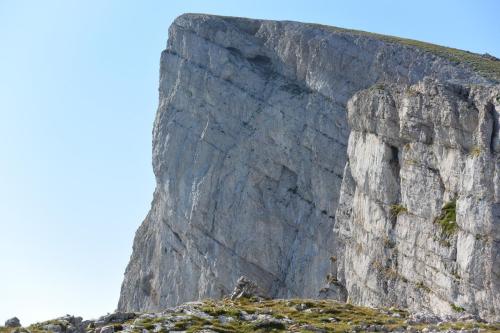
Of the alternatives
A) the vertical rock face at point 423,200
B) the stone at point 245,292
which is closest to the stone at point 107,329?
the stone at point 245,292

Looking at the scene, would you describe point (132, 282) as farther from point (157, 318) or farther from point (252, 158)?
point (157, 318)

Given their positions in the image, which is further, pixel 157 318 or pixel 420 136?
pixel 420 136

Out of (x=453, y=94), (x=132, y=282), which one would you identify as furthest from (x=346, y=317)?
(x=132, y=282)

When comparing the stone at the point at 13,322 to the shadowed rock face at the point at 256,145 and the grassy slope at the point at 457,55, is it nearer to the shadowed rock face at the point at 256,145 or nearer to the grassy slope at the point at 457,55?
the shadowed rock face at the point at 256,145

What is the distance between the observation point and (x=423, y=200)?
61062 millimetres

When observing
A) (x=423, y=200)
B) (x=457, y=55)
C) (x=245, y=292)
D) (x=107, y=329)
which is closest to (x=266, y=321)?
(x=107, y=329)

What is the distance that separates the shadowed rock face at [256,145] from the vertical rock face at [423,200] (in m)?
21.8

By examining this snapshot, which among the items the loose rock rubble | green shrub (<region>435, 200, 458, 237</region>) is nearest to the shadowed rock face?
green shrub (<region>435, 200, 458, 237</region>)

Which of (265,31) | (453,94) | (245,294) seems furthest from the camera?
(265,31)

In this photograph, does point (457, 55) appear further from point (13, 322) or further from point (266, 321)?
point (13, 322)

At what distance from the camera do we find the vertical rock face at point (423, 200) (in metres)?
52.7

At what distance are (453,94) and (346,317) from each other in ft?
68.1

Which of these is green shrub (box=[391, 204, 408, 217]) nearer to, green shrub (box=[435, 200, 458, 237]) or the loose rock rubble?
green shrub (box=[435, 200, 458, 237])

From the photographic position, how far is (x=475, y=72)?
308 ft
